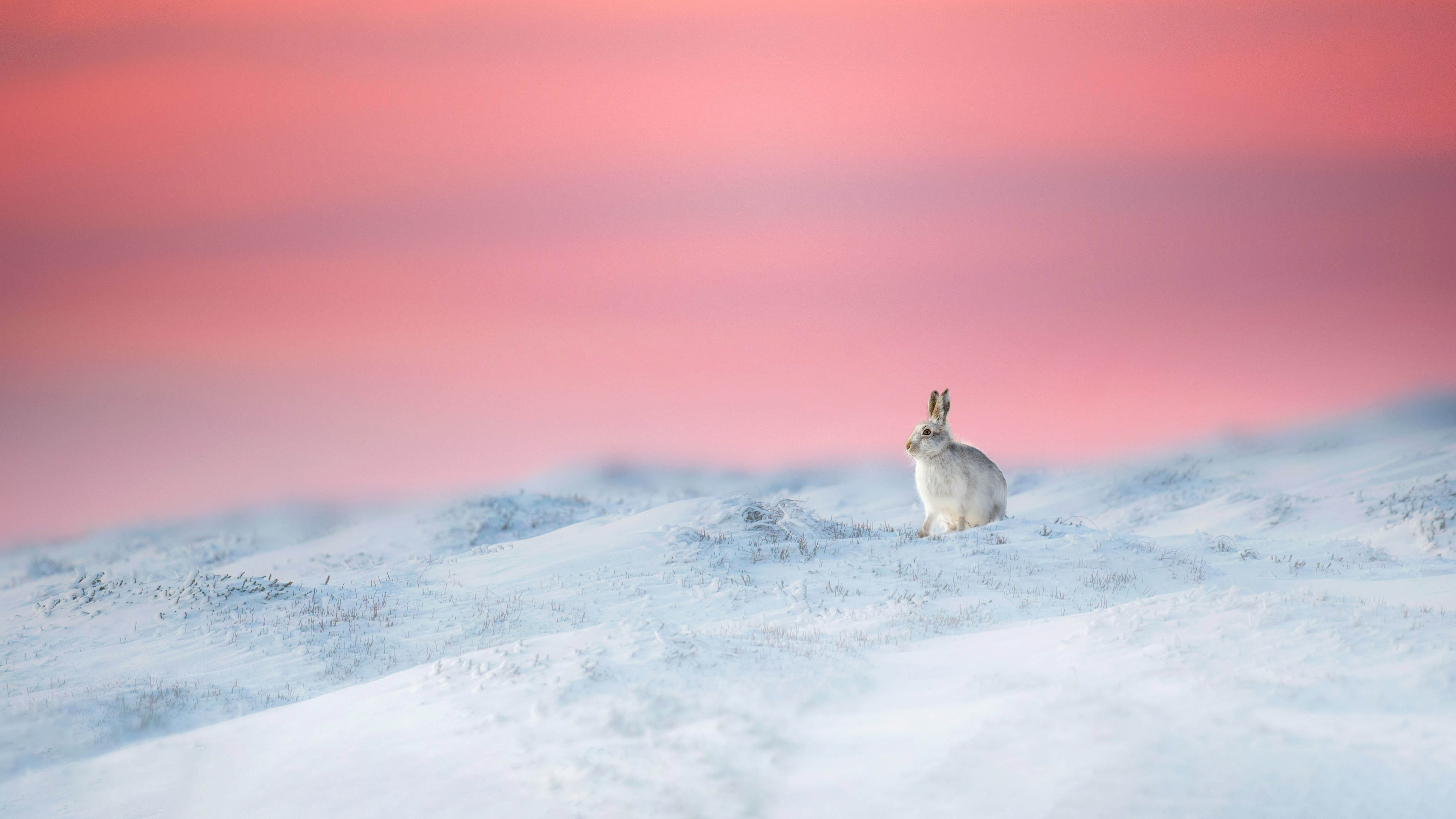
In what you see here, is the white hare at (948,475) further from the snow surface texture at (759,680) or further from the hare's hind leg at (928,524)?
the snow surface texture at (759,680)

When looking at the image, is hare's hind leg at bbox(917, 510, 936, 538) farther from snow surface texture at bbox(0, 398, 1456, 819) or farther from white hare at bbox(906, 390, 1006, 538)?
snow surface texture at bbox(0, 398, 1456, 819)

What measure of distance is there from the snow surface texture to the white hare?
2.08 feet

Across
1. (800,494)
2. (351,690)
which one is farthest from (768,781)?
(800,494)

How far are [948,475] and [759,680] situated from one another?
1019 cm

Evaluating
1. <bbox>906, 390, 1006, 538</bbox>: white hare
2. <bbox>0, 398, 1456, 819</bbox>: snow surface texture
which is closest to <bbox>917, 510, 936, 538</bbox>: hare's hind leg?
<bbox>906, 390, 1006, 538</bbox>: white hare

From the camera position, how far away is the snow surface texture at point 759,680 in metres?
6.84

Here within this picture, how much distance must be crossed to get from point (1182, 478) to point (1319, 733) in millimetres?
27796

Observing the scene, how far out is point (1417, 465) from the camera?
29844mm

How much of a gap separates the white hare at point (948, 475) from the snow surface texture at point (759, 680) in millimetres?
633

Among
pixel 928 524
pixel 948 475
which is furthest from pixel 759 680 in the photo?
pixel 928 524

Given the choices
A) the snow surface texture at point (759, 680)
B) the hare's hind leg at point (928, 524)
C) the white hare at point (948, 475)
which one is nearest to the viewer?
the snow surface texture at point (759, 680)

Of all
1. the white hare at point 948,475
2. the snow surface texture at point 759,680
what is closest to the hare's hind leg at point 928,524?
the white hare at point 948,475

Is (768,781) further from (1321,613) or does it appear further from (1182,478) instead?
(1182,478)

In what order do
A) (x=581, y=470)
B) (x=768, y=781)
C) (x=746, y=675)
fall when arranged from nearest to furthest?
1. (x=768, y=781)
2. (x=746, y=675)
3. (x=581, y=470)
